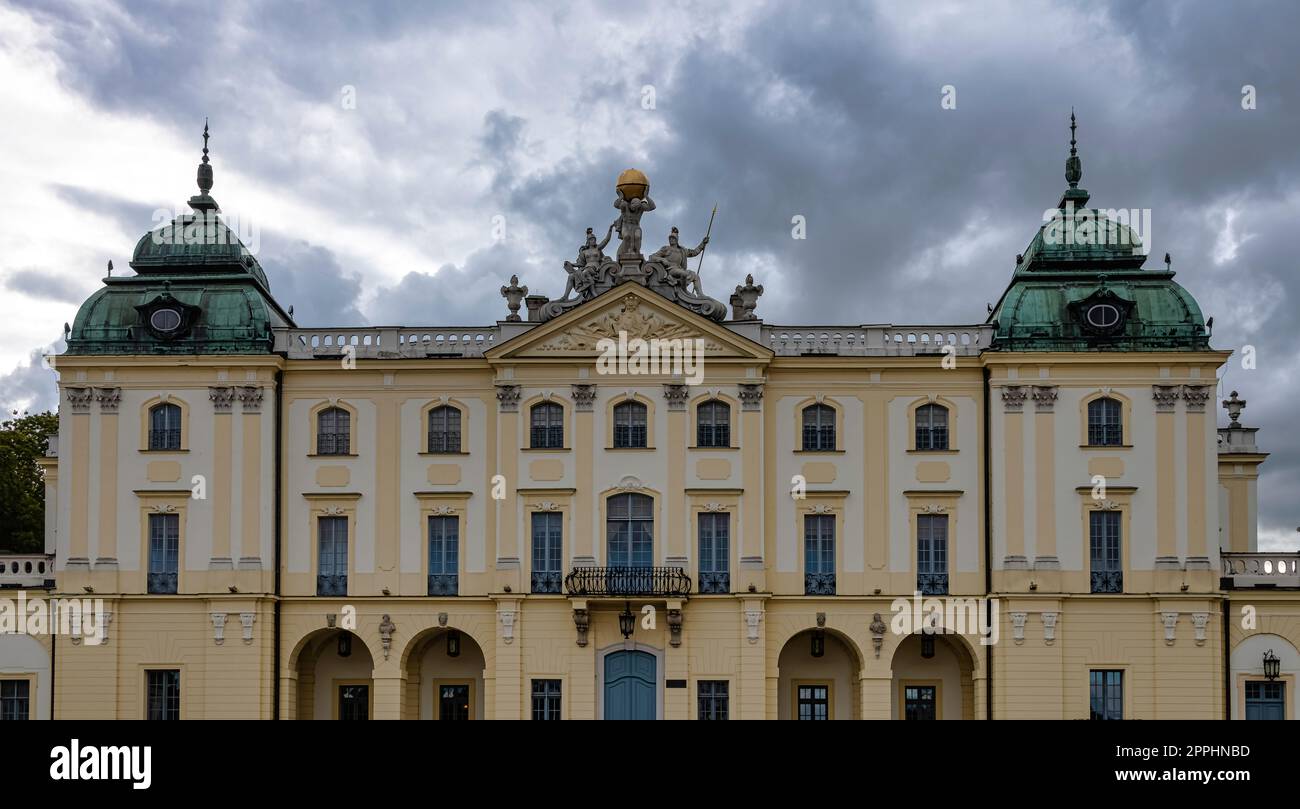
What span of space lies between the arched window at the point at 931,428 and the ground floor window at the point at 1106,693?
288 inches

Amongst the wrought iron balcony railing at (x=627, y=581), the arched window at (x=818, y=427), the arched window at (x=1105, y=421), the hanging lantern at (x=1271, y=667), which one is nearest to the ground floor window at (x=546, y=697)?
the wrought iron balcony railing at (x=627, y=581)

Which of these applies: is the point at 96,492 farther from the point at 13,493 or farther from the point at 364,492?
the point at 13,493

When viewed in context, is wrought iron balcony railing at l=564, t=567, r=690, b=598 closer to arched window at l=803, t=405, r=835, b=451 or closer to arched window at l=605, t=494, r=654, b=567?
arched window at l=605, t=494, r=654, b=567

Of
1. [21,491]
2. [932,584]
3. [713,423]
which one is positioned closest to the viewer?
[932,584]

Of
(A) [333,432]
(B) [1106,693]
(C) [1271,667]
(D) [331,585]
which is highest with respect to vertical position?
(A) [333,432]

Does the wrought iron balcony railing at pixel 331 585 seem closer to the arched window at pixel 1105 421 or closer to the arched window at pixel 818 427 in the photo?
the arched window at pixel 818 427

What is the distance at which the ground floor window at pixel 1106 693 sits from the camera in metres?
44.2

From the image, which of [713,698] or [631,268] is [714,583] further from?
[631,268]

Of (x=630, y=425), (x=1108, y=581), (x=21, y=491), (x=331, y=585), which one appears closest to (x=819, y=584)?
(x=630, y=425)

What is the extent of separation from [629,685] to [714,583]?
11.7ft

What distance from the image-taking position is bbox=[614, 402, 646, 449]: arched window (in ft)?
149

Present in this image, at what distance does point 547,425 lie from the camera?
150 ft
